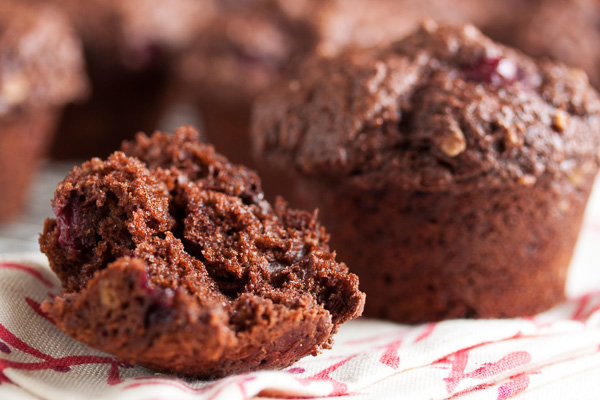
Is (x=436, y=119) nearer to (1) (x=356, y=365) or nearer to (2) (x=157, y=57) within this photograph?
(1) (x=356, y=365)

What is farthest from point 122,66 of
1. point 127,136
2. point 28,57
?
point 28,57

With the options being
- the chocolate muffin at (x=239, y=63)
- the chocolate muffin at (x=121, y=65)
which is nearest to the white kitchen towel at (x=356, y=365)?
the chocolate muffin at (x=239, y=63)

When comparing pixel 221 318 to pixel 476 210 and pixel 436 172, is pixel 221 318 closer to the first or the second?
pixel 436 172

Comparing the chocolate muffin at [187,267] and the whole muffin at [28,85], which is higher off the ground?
the whole muffin at [28,85]

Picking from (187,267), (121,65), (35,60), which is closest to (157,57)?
(121,65)

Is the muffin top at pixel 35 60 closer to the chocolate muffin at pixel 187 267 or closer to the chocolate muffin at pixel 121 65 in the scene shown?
the chocolate muffin at pixel 121 65

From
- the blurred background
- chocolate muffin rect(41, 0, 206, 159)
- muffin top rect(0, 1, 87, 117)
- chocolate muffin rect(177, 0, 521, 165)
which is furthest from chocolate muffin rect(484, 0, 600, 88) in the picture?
muffin top rect(0, 1, 87, 117)
